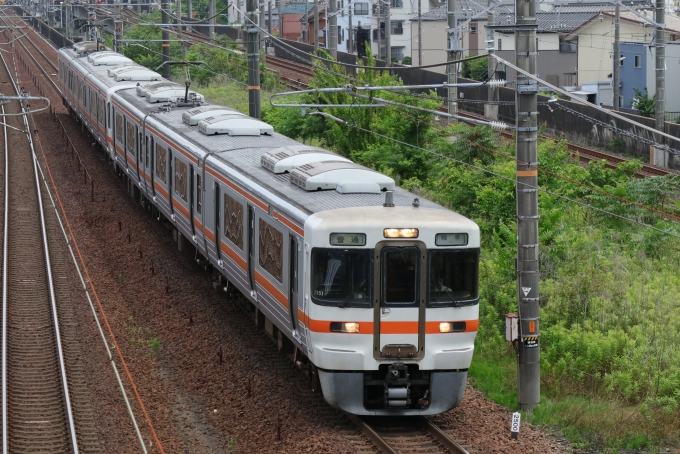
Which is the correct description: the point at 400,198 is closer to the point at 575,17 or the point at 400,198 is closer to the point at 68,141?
the point at 68,141

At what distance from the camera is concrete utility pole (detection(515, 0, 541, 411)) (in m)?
10.9

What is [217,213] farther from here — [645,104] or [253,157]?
[645,104]

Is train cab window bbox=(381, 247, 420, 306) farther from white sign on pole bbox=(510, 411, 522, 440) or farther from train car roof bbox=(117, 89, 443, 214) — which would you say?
white sign on pole bbox=(510, 411, 522, 440)

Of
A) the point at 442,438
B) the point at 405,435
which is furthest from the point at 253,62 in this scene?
the point at 442,438

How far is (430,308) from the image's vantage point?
33.9ft

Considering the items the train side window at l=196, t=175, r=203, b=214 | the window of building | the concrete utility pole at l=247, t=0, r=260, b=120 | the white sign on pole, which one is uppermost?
the window of building

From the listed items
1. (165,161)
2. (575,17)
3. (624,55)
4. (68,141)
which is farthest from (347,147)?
(575,17)

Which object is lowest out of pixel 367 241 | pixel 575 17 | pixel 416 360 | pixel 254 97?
pixel 416 360

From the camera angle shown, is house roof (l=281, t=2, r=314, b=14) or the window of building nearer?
the window of building

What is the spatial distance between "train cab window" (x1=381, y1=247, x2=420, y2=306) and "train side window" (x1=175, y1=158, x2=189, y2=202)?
7027 millimetres

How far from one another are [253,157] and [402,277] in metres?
4.90

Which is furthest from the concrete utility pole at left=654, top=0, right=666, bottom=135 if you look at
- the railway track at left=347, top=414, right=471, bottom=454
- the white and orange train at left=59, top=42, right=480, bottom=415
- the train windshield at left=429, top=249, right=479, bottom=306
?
the railway track at left=347, top=414, right=471, bottom=454

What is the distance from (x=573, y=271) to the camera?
15.0 meters

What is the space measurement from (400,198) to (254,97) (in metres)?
9.21
